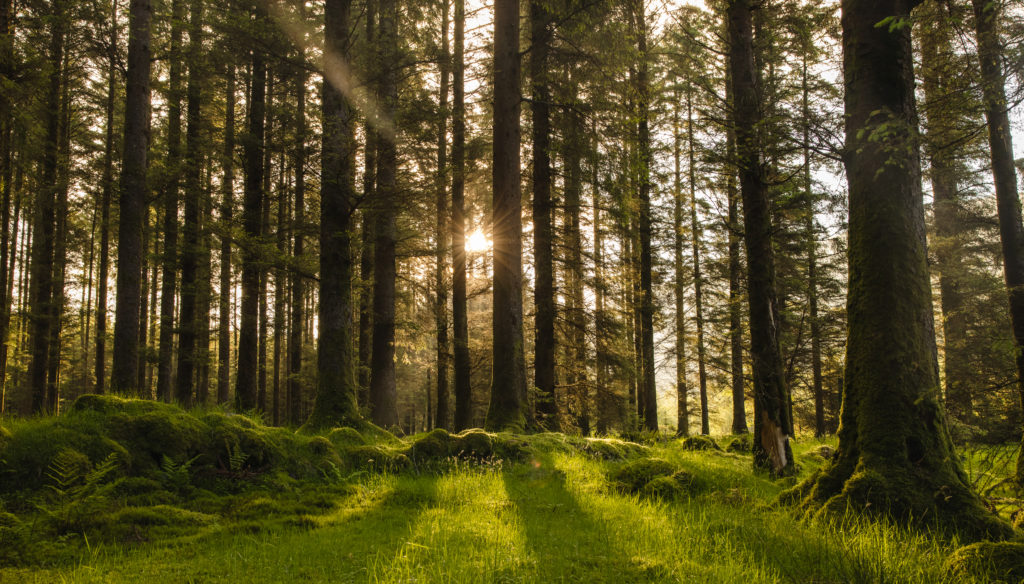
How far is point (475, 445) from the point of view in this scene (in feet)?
21.9

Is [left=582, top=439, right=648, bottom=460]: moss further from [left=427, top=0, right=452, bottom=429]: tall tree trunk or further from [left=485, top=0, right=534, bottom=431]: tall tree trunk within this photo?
[left=427, top=0, right=452, bottom=429]: tall tree trunk

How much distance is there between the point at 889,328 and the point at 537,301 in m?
8.27

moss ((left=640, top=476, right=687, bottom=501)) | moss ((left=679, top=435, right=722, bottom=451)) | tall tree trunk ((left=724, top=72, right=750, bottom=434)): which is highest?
tall tree trunk ((left=724, top=72, right=750, bottom=434))

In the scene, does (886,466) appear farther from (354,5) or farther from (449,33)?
(354,5)

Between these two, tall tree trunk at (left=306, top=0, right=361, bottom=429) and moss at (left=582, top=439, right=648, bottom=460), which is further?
A: tall tree trunk at (left=306, top=0, right=361, bottom=429)

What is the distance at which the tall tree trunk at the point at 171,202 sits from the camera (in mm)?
12750

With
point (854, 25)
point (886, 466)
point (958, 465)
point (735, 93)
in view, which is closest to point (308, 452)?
point (886, 466)

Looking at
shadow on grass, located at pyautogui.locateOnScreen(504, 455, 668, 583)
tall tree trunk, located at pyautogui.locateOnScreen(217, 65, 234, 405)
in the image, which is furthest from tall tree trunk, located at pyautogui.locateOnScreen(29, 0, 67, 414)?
shadow on grass, located at pyautogui.locateOnScreen(504, 455, 668, 583)

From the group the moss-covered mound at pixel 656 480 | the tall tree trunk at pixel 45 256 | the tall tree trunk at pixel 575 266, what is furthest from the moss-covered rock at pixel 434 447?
the tall tree trunk at pixel 45 256

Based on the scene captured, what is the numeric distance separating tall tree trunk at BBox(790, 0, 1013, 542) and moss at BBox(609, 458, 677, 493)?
1.53 meters

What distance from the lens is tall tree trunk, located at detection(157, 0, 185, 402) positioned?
41.8ft

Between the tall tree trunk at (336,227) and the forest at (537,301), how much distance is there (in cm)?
6

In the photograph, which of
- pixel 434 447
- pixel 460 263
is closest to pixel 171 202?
pixel 460 263

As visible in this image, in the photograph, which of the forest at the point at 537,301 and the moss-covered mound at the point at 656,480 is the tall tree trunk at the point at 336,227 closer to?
the forest at the point at 537,301
